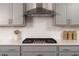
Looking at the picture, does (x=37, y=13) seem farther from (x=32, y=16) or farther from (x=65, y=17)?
(x=65, y=17)

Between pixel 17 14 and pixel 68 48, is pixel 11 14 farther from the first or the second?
pixel 68 48

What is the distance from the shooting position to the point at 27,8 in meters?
4.02

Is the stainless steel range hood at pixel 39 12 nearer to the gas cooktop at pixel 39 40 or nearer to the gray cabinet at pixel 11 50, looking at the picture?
the gas cooktop at pixel 39 40

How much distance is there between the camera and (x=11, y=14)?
3.94 meters

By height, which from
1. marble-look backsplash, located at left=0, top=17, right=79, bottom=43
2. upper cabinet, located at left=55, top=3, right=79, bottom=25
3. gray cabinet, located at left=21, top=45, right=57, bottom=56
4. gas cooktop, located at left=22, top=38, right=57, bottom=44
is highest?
upper cabinet, located at left=55, top=3, right=79, bottom=25

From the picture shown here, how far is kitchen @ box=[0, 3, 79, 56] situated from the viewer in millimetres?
3639

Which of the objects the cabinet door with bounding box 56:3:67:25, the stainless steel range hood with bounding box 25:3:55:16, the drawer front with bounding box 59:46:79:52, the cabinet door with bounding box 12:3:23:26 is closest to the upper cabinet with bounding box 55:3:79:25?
the cabinet door with bounding box 56:3:67:25

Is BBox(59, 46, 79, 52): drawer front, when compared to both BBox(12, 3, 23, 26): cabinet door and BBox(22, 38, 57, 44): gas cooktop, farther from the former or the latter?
BBox(12, 3, 23, 26): cabinet door

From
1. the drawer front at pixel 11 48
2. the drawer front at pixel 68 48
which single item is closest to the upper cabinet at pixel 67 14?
the drawer front at pixel 68 48

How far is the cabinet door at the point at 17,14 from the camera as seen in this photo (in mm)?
3935

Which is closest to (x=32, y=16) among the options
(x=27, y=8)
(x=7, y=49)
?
(x=27, y=8)

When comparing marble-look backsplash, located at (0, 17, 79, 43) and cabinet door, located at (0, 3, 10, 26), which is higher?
cabinet door, located at (0, 3, 10, 26)

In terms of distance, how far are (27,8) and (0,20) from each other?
66cm

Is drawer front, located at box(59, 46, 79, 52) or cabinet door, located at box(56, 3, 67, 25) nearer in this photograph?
drawer front, located at box(59, 46, 79, 52)
